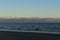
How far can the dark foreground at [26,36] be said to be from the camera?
11.7m

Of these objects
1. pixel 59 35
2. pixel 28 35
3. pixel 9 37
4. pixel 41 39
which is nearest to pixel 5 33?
pixel 9 37

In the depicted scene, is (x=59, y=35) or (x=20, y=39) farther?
(x=20, y=39)

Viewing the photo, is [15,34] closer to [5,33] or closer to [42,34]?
[5,33]

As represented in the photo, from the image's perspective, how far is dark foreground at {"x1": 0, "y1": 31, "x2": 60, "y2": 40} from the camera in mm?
11725

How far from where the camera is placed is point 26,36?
12.4 m

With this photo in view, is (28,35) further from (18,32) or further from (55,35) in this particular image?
(55,35)

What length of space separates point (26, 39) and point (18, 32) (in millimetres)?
798

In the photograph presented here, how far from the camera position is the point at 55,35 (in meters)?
11.7

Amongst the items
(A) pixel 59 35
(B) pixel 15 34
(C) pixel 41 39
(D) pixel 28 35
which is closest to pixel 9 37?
(B) pixel 15 34

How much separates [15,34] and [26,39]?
0.85m

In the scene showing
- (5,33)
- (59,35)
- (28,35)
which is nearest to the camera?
(59,35)

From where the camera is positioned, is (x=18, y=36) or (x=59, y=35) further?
(x=18, y=36)

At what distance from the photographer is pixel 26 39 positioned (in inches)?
482

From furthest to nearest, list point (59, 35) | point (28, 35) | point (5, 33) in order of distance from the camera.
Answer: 1. point (5, 33)
2. point (28, 35)
3. point (59, 35)
